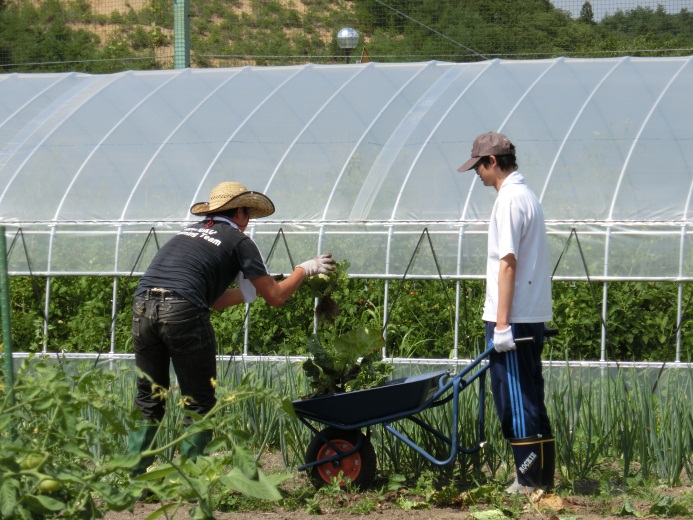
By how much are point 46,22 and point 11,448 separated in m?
25.8

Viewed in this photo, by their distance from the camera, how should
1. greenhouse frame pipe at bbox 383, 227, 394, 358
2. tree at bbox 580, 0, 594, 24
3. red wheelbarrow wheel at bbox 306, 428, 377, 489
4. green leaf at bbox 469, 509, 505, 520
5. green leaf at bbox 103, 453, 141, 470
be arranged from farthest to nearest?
1. tree at bbox 580, 0, 594, 24
2. greenhouse frame pipe at bbox 383, 227, 394, 358
3. red wheelbarrow wheel at bbox 306, 428, 377, 489
4. green leaf at bbox 469, 509, 505, 520
5. green leaf at bbox 103, 453, 141, 470

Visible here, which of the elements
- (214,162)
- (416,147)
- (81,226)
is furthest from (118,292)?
(416,147)

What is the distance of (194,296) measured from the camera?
3.41 metres

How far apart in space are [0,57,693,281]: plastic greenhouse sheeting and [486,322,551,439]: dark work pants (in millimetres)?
2397

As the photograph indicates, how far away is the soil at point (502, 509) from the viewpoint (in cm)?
332

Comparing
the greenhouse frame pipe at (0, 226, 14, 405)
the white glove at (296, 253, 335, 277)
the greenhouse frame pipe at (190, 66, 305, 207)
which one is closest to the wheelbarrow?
the white glove at (296, 253, 335, 277)

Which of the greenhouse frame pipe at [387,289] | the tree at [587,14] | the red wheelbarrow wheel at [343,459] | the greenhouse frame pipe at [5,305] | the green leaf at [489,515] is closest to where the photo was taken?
the greenhouse frame pipe at [5,305]

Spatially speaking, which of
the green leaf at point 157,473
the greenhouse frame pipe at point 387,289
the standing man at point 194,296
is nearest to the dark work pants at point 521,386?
the standing man at point 194,296

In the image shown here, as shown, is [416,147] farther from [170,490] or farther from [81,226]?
[170,490]

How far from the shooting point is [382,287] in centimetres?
613

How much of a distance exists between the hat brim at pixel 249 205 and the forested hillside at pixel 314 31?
10.8 metres

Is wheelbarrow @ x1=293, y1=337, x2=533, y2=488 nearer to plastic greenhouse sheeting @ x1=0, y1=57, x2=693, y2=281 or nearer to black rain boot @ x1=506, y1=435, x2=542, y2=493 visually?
black rain boot @ x1=506, y1=435, x2=542, y2=493

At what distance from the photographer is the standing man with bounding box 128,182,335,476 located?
339 centimetres

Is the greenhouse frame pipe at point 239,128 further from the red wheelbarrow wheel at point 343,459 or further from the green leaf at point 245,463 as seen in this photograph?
the green leaf at point 245,463
